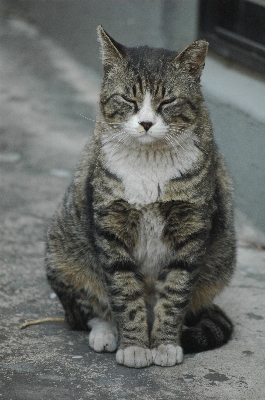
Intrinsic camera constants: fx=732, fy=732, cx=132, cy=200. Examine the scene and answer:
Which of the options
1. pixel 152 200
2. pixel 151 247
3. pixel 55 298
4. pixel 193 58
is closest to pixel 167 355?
pixel 151 247

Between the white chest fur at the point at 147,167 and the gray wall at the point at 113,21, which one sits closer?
the white chest fur at the point at 147,167

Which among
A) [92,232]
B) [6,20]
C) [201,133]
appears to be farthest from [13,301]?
[6,20]

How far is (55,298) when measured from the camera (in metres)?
4.35

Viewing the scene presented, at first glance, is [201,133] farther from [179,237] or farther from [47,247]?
[47,247]

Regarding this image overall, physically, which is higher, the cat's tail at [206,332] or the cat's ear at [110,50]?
the cat's ear at [110,50]

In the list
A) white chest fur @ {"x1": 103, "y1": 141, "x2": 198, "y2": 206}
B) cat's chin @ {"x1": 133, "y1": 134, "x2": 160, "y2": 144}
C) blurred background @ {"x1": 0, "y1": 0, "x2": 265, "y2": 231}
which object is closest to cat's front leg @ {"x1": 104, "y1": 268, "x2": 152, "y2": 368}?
white chest fur @ {"x1": 103, "y1": 141, "x2": 198, "y2": 206}

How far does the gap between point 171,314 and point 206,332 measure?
244 millimetres

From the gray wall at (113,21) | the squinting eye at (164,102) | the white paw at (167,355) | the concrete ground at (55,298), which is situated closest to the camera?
the concrete ground at (55,298)

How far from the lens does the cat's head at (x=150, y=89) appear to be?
11.2 ft

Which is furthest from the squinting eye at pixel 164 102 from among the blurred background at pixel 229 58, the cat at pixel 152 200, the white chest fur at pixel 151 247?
the blurred background at pixel 229 58

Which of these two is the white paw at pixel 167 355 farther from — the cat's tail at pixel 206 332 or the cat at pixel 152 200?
the cat's tail at pixel 206 332

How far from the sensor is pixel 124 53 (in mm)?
3584

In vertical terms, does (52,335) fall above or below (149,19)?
below

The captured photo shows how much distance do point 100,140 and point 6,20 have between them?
6702mm
